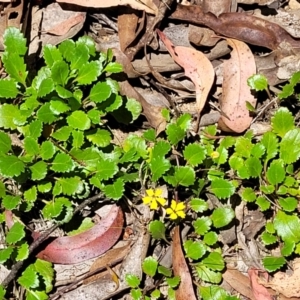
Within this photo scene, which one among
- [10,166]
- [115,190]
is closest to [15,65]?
[10,166]

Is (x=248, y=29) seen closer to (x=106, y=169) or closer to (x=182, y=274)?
(x=106, y=169)

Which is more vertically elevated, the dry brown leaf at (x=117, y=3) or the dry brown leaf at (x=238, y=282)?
the dry brown leaf at (x=117, y=3)

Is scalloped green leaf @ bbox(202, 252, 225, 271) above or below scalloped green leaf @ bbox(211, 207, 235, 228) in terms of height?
below

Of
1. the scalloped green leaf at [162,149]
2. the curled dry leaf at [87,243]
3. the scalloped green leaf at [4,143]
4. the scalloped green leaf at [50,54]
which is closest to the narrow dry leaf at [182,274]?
the curled dry leaf at [87,243]

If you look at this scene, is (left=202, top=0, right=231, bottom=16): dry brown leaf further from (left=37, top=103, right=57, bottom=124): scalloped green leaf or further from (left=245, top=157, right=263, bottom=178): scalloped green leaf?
(left=37, top=103, right=57, bottom=124): scalloped green leaf

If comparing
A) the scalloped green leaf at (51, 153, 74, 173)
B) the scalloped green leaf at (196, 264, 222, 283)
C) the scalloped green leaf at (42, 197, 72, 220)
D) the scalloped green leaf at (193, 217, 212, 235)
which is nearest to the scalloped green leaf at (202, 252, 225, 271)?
the scalloped green leaf at (196, 264, 222, 283)

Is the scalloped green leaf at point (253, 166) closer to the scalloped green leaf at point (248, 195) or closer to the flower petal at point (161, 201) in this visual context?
the scalloped green leaf at point (248, 195)

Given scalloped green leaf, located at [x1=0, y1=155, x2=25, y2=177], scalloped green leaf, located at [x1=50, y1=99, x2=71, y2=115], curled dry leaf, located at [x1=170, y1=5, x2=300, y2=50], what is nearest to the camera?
scalloped green leaf, located at [x1=0, y1=155, x2=25, y2=177]
